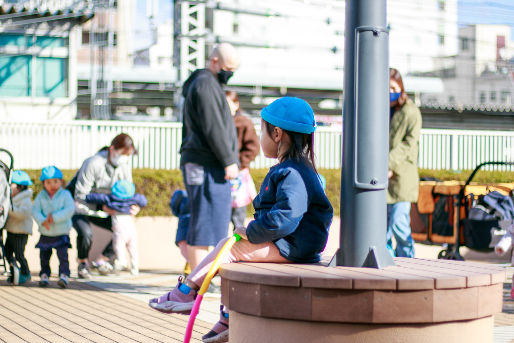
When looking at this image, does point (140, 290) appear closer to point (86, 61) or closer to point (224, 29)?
point (224, 29)

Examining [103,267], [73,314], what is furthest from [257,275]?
[103,267]

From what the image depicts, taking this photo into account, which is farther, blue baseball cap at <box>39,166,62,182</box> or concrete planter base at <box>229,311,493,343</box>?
blue baseball cap at <box>39,166,62,182</box>

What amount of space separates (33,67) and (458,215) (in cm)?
2130

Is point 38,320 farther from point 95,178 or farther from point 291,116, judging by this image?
point 95,178

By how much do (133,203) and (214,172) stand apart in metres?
3.20

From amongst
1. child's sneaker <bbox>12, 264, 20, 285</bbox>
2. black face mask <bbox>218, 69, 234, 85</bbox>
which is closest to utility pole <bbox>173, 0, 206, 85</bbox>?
child's sneaker <bbox>12, 264, 20, 285</bbox>

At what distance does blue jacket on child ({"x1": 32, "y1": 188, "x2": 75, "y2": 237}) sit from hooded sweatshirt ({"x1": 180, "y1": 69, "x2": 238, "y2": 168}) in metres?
2.32

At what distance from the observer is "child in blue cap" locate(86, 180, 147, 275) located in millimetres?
9656

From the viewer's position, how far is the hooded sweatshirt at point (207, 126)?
675cm

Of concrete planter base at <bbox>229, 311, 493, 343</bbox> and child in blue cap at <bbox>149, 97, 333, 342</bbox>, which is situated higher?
child in blue cap at <bbox>149, 97, 333, 342</bbox>

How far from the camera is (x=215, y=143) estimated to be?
6723 millimetres

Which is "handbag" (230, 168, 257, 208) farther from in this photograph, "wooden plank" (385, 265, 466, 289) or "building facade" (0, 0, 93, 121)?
"building facade" (0, 0, 93, 121)

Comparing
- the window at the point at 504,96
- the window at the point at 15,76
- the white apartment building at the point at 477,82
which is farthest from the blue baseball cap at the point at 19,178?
the window at the point at 504,96

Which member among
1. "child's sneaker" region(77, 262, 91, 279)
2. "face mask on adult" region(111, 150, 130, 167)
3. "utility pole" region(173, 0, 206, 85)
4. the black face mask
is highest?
"utility pole" region(173, 0, 206, 85)
